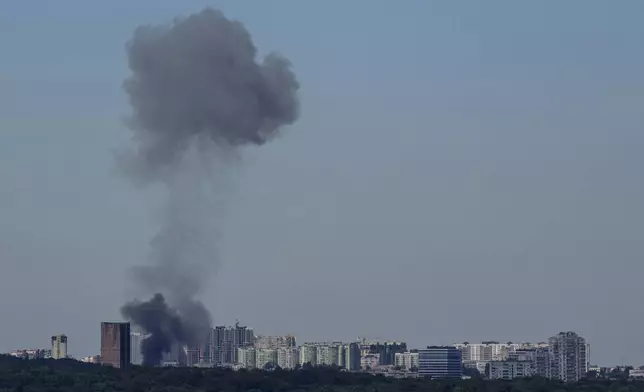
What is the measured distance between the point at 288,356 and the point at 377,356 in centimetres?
1006

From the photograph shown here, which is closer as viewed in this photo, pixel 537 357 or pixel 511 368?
pixel 511 368

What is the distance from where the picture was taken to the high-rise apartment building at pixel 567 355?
450 ft

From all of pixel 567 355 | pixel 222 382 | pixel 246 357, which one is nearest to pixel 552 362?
pixel 567 355

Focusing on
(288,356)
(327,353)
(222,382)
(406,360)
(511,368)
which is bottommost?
(222,382)

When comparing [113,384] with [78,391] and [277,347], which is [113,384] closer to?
[78,391]

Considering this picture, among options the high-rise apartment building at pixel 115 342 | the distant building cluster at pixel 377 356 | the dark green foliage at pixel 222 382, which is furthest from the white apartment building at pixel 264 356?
the dark green foliage at pixel 222 382

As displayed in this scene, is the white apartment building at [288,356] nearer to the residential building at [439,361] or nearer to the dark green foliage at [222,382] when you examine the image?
the residential building at [439,361]

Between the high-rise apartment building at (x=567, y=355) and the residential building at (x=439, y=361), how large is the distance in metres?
8.50

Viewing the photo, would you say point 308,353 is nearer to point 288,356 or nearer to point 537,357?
point 288,356

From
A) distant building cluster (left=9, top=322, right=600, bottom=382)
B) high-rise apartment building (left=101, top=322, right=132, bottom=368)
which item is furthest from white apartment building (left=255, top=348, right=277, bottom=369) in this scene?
high-rise apartment building (left=101, top=322, right=132, bottom=368)

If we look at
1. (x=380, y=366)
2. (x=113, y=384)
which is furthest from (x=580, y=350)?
(x=113, y=384)

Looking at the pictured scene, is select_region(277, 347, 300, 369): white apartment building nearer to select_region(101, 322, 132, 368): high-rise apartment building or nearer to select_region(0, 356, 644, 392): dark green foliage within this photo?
select_region(101, 322, 132, 368): high-rise apartment building

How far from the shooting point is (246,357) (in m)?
166

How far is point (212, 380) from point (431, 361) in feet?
189
